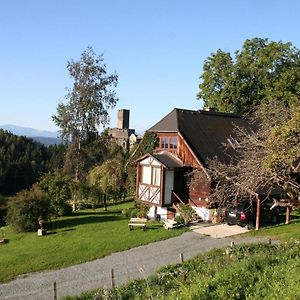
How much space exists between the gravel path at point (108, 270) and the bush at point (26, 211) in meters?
9.45

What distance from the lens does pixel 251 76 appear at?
41875mm

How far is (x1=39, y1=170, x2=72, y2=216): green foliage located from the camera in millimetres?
34062

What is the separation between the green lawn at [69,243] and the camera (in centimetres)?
1997

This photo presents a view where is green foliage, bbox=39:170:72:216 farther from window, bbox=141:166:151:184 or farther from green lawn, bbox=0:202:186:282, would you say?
window, bbox=141:166:151:184

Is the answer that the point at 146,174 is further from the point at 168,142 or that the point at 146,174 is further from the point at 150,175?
the point at 168,142

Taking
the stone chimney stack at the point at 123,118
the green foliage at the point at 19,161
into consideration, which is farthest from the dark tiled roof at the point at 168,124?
the green foliage at the point at 19,161

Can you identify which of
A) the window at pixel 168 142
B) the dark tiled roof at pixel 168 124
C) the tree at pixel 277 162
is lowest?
the tree at pixel 277 162

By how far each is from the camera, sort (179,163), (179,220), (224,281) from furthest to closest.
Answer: (179,163) < (179,220) < (224,281)

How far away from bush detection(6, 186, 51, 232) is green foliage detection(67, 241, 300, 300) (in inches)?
563

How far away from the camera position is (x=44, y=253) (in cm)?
2178

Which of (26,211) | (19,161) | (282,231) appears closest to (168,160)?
(282,231)

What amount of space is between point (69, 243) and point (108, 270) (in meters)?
5.86

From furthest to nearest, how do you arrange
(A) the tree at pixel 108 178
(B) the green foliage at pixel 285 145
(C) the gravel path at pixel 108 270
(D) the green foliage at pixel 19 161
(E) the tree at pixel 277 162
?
(D) the green foliage at pixel 19 161
(A) the tree at pixel 108 178
(C) the gravel path at pixel 108 270
(E) the tree at pixel 277 162
(B) the green foliage at pixel 285 145

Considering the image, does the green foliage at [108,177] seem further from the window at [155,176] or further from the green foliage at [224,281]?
the green foliage at [224,281]
